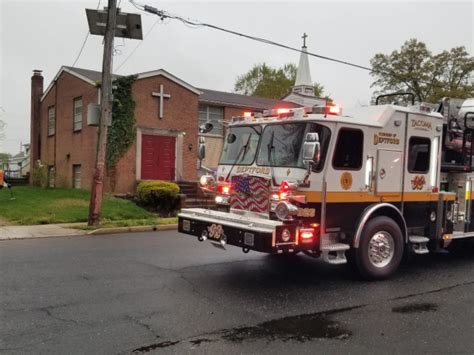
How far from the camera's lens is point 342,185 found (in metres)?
7.06

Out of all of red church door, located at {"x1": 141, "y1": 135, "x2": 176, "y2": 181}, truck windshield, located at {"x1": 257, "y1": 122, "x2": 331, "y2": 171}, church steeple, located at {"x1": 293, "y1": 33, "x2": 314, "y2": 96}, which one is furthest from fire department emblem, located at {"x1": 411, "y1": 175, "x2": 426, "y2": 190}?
church steeple, located at {"x1": 293, "y1": 33, "x2": 314, "y2": 96}

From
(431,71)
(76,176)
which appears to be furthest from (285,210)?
(431,71)

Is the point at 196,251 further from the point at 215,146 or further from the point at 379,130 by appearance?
the point at 215,146

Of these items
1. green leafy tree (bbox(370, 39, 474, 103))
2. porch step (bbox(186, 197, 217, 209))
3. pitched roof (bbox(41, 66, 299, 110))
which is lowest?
porch step (bbox(186, 197, 217, 209))

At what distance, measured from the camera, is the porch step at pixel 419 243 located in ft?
26.1

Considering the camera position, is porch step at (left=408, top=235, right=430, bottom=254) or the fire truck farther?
porch step at (left=408, top=235, right=430, bottom=254)

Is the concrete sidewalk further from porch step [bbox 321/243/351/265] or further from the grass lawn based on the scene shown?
porch step [bbox 321/243/351/265]

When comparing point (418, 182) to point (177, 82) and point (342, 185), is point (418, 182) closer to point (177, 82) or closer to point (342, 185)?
point (342, 185)

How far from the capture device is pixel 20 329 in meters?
5.00

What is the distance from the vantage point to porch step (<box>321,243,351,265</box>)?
22.6 ft

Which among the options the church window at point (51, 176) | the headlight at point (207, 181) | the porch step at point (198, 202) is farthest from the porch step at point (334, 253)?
the church window at point (51, 176)

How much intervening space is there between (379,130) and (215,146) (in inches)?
667

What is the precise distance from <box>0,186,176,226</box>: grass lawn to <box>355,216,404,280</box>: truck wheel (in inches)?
323

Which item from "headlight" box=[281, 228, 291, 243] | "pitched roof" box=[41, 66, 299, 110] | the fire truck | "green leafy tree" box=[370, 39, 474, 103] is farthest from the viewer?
"green leafy tree" box=[370, 39, 474, 103]
